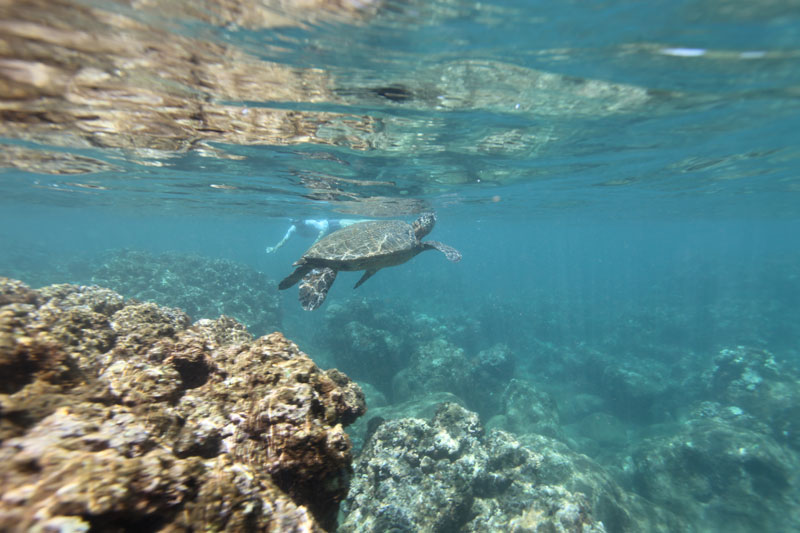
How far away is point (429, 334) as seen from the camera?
Answer: 25.0 meters

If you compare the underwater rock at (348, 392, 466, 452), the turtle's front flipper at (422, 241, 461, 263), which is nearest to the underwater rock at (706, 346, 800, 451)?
the underwater rock at (348, 392, 466, 452)

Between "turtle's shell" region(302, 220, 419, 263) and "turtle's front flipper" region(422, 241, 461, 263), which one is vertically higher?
"turtle's shell" region(302, 220, 419, 263)

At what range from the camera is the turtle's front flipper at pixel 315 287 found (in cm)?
995

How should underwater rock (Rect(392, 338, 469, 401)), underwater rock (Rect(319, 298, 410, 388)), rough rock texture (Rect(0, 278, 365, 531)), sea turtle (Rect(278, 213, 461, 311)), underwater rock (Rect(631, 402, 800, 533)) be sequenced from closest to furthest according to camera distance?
rough rock texture (Rect(0, 278, 365, 531)) < underwater rock (Rect(631, 402, 800, 533)) < sea turtle (Rect(278, 213, 461, 311)) < underwater rock (Rect(392, 338, 469, 401)) < underwater rock (Rect(319, 298, 410, 388))

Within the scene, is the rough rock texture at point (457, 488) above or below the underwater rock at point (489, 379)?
above

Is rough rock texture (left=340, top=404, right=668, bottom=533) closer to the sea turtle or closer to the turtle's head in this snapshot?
the sea turtle

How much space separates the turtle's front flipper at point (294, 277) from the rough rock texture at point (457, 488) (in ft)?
18.8

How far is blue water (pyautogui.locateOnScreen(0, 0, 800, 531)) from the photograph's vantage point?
21.4ft

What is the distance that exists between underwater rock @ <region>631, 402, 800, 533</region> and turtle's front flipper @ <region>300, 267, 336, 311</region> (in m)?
13.2

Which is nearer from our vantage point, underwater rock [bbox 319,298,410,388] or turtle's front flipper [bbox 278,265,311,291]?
turtle's front flipper [bbox 278,265,311,291]

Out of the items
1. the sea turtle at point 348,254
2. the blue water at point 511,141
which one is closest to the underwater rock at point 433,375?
the blue water at point 511,141

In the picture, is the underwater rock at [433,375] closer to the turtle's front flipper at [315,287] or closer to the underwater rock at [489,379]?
the underwater rock at [489,379]

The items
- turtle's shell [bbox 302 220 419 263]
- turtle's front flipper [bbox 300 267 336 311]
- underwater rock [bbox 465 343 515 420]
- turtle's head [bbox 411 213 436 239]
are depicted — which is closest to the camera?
turtle's front flipper [bbox 300 267 336 311]

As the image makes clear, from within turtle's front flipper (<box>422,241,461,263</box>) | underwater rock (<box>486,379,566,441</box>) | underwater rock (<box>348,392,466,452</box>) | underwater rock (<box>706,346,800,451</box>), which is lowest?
underwater rock (<box>706,346,800,451</box>)
